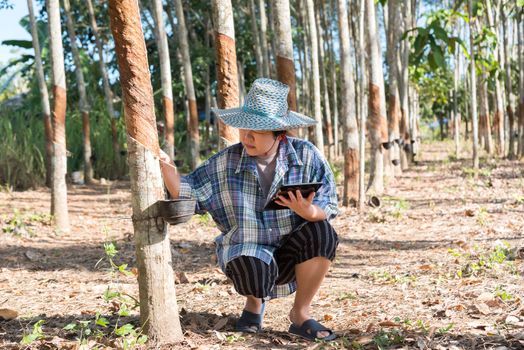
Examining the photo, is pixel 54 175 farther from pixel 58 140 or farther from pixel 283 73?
pixel 283 73

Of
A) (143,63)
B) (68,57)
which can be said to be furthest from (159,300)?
(68,57)

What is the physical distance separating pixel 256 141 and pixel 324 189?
1.38 ft

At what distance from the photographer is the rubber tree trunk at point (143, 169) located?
3.29 metres

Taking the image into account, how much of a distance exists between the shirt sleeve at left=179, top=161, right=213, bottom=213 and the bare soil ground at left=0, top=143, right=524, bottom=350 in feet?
2.14

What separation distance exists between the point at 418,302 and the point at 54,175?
5.01m

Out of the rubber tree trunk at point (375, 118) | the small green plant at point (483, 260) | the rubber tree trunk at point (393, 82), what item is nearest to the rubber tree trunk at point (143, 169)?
the small green plant at point (483, 260)

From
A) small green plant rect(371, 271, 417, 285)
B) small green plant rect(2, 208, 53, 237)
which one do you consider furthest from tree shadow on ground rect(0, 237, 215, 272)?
small green plant rect(371, 271, 417, 285)

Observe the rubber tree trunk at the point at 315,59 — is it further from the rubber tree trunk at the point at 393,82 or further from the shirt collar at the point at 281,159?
the shirt collar at the point at 281,159

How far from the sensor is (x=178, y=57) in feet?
67.1

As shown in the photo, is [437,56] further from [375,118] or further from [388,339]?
[388,339]

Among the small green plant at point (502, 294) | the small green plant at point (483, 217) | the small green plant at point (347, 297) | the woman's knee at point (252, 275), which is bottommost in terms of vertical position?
the small green plant at point (347, 297)

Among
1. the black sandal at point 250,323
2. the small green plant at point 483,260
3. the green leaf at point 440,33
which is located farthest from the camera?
the green leaf at point 440,33

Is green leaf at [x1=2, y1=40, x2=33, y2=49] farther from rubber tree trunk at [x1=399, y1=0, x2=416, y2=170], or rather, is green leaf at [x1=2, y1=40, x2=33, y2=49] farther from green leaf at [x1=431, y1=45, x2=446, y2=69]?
green leaf at [x1=431, y1=45, x2=446, y2=69]

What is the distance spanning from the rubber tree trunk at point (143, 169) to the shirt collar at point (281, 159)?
46 cm
